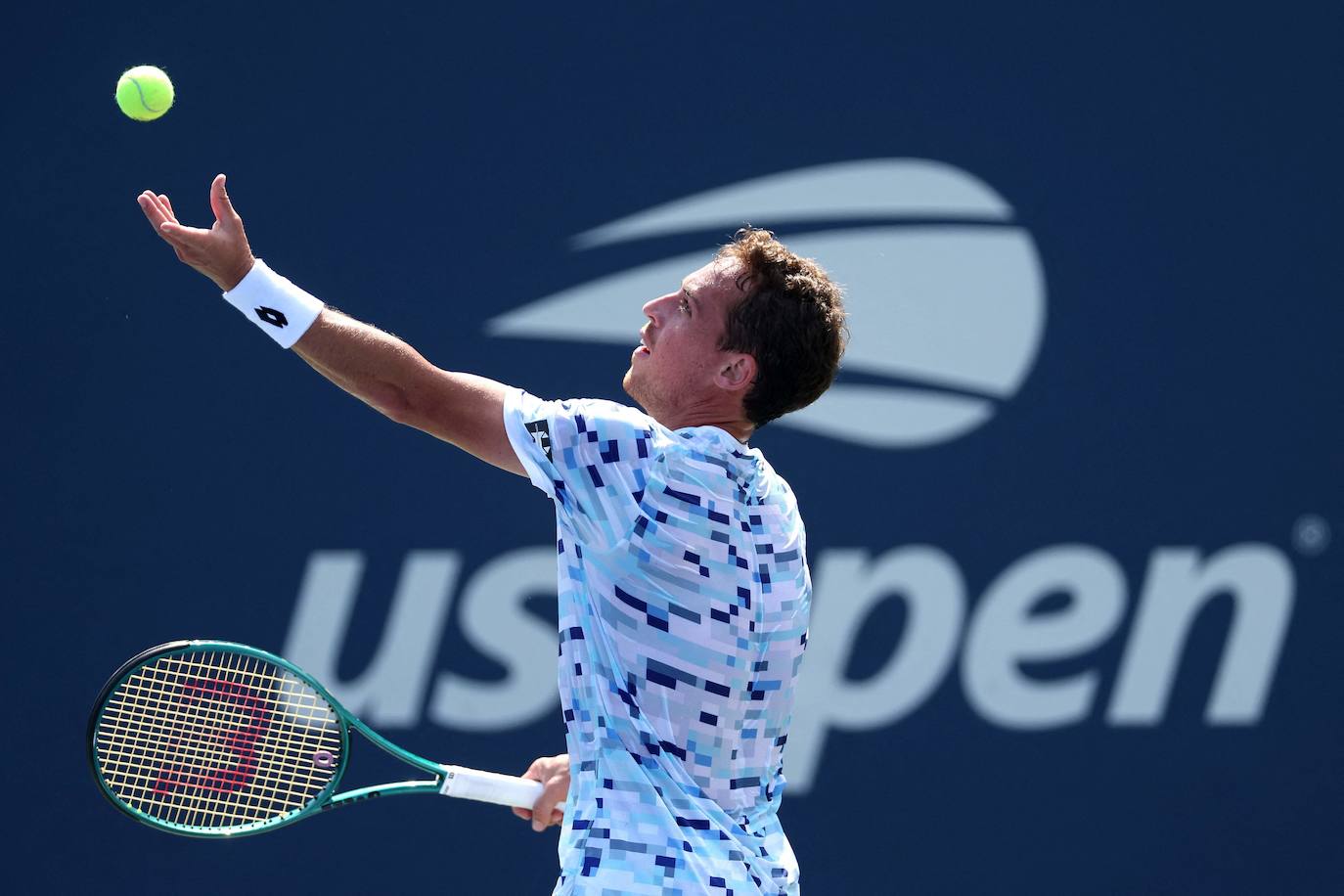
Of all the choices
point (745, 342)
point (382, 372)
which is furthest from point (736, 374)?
point (382, 372)

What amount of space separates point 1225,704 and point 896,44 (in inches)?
89.9

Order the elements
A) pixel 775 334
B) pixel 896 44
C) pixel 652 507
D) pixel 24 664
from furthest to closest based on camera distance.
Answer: pixel 896 44
pixel 24 664
pixel 775 334
pixel 652 507

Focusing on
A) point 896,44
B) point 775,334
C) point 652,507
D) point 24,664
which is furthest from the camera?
point 896,44

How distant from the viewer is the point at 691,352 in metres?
2.58

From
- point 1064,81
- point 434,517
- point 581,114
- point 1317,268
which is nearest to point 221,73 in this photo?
point 581,114

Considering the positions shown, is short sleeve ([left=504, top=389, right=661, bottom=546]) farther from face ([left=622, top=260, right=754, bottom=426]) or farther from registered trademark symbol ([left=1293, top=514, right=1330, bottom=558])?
registered trademark symbol ([left=1293, top=514, right=1330, bottom=558])

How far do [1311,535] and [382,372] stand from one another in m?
3.68

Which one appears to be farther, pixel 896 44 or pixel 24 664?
pixel 896 44

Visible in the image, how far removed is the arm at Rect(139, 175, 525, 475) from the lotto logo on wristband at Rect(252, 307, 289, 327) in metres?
0.04

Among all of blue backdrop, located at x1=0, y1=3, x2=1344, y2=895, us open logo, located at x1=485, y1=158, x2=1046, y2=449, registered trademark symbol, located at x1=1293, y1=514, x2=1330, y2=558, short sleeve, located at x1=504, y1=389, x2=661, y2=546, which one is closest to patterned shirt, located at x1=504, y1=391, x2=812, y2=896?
short sleeve, located at x1=504, y1=389, x2=661, y2=546

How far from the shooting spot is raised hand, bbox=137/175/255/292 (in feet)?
7.95

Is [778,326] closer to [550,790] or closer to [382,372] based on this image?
[382,372]

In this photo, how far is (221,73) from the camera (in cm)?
462

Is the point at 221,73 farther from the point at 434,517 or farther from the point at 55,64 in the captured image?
the point at 434,517
